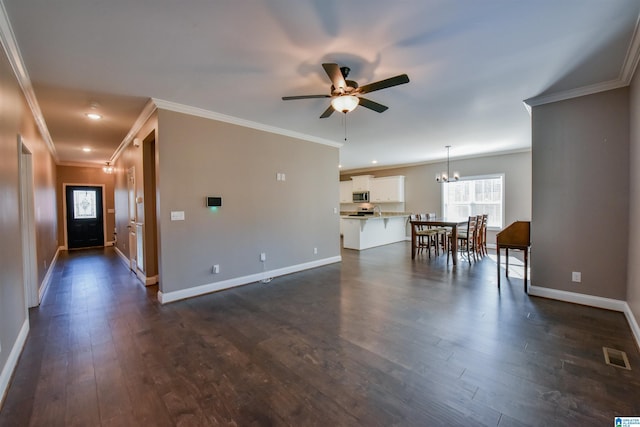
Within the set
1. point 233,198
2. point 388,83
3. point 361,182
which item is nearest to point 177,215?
point 233,198

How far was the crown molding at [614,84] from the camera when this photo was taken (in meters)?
2.41

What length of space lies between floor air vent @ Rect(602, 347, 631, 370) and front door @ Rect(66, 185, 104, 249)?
38.2 ft

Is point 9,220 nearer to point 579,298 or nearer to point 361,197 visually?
point 579,298

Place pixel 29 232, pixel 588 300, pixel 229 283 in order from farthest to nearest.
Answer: pixel 229 283 → pixel 29 232 → pixel 588 300

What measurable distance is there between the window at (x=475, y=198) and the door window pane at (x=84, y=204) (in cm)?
1121

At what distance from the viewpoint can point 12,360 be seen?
85.8 inches


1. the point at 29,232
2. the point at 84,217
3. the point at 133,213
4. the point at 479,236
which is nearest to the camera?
the point at 29,232

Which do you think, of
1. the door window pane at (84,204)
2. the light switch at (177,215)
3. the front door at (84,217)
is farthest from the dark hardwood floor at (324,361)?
the door window pane at (84,204)

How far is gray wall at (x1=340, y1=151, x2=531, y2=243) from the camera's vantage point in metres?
7.12

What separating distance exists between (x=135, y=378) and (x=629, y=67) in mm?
5327

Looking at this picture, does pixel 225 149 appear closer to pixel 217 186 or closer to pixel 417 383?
pixel 217 186

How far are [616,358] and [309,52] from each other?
3647mm

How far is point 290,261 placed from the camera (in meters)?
5.13

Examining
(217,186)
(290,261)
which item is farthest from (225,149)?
(290,261)
